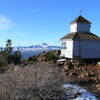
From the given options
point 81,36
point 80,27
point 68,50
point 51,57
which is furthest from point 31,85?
point 80,27

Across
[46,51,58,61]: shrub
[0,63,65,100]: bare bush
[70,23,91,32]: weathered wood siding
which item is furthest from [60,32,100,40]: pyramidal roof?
[0,63,65,100]: bare bush

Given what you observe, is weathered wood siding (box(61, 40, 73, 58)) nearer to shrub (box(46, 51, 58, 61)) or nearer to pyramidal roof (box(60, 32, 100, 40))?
pyramidal roof (box(60, 32, 100, 40))

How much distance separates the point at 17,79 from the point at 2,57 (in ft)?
29.6

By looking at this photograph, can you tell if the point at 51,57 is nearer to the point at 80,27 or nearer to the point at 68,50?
the point at 68,50

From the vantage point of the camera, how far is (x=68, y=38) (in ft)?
111

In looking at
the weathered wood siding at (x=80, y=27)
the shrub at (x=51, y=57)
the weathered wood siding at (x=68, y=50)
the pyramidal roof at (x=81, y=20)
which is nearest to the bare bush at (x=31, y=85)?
the weathered wood siding at (x=68, y=50)

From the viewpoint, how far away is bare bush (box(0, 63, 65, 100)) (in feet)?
46.2

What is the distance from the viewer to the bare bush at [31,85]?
46.2ft

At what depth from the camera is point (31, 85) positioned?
14609mm

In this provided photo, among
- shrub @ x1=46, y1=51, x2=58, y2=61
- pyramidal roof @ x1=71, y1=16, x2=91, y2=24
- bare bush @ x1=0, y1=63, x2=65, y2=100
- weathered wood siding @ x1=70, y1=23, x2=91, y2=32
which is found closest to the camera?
bare bush @ x1=0, y1=63, x2=65, y2=100

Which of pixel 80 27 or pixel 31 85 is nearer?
pixel 31 85

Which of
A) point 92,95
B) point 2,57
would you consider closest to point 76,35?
point 2,57

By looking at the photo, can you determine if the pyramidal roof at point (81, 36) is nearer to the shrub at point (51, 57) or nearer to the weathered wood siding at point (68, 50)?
the weathered wood siding at point (68, 50)

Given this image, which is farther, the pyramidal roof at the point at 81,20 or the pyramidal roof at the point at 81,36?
the pyramidal roof at the point at 81,20
